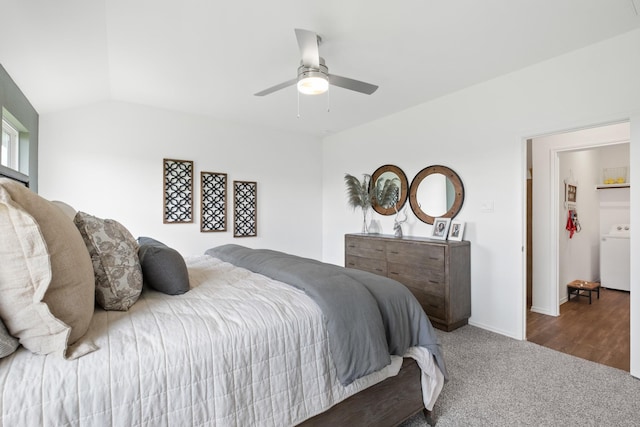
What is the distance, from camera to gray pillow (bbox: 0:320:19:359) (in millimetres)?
895

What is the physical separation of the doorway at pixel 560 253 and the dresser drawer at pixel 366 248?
1702 mm

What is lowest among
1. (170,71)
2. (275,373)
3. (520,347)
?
(520,347)

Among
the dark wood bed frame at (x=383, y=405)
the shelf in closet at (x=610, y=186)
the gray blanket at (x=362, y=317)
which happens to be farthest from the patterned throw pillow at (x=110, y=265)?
the shelf in closet at (x=610, y=186)

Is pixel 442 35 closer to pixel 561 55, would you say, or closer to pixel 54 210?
pixel 561 55

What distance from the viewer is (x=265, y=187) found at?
194 inches

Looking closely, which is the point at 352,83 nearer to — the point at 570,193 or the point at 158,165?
the point at 158,165

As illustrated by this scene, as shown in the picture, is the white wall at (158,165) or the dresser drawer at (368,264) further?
the dresser drawer at (368,264)

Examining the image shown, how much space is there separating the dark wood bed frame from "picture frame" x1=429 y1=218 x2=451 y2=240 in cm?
210

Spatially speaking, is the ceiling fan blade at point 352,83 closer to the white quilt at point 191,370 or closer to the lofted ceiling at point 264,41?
the lofted ceiling at point 264,41

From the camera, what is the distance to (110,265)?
1362mm

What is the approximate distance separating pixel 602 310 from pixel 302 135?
4.78m

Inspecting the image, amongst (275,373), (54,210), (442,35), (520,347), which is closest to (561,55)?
(442,35)

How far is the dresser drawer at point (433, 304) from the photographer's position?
316cm

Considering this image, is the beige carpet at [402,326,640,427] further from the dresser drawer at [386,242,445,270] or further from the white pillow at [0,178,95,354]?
the white pillow at [0,178,95,354]
